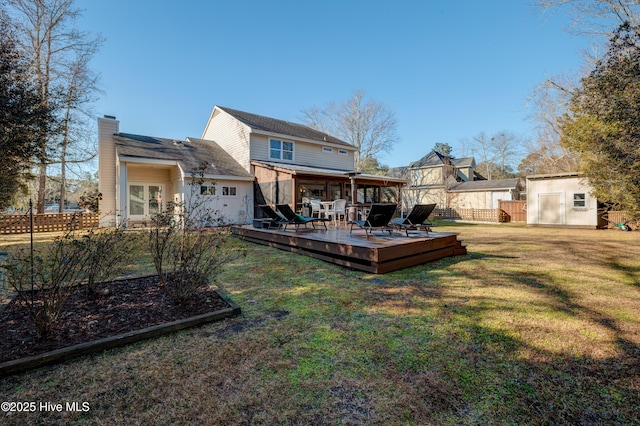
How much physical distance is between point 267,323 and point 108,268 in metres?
2.50

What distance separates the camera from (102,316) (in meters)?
3.29

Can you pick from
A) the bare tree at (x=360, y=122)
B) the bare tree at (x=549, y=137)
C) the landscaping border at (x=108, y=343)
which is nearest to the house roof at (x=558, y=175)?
the bare tree at (x=549, y=137)

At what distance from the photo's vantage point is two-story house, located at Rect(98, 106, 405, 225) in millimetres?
13461

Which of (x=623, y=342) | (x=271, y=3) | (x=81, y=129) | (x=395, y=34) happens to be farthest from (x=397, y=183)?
(x=81, y=129)

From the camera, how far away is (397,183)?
17.9 meters

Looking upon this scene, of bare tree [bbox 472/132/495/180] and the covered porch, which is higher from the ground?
bare tree [bbox 472/132/495/180]

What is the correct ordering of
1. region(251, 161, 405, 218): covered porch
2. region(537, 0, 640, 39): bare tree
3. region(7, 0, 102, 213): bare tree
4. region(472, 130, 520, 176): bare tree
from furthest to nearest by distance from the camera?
region(472, 130, 520, 176): bare tree, region(7, 0, 102, 213): bare tree, region(251, 161, 405, 218): covered porch, region(537, 0, 640, 39): bare tree

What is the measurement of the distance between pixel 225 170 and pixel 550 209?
18415mm

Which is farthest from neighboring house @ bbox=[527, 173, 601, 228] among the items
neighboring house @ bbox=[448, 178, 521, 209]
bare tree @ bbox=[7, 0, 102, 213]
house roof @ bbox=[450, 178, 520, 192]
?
bare tree @ bbox=[7, 0, 102, 213]

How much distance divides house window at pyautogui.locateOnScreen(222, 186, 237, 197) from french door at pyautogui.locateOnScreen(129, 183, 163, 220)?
3603mm

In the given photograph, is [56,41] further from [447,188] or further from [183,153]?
[447,188]

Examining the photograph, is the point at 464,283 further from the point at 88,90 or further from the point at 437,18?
the point at 88,90

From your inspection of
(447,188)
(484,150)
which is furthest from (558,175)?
(484,150)

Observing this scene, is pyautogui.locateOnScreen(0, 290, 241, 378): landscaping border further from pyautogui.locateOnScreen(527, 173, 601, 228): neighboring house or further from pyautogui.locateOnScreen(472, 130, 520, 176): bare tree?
pyautogui.locateOnScreen(472, 130, 520, 176): bare tree
